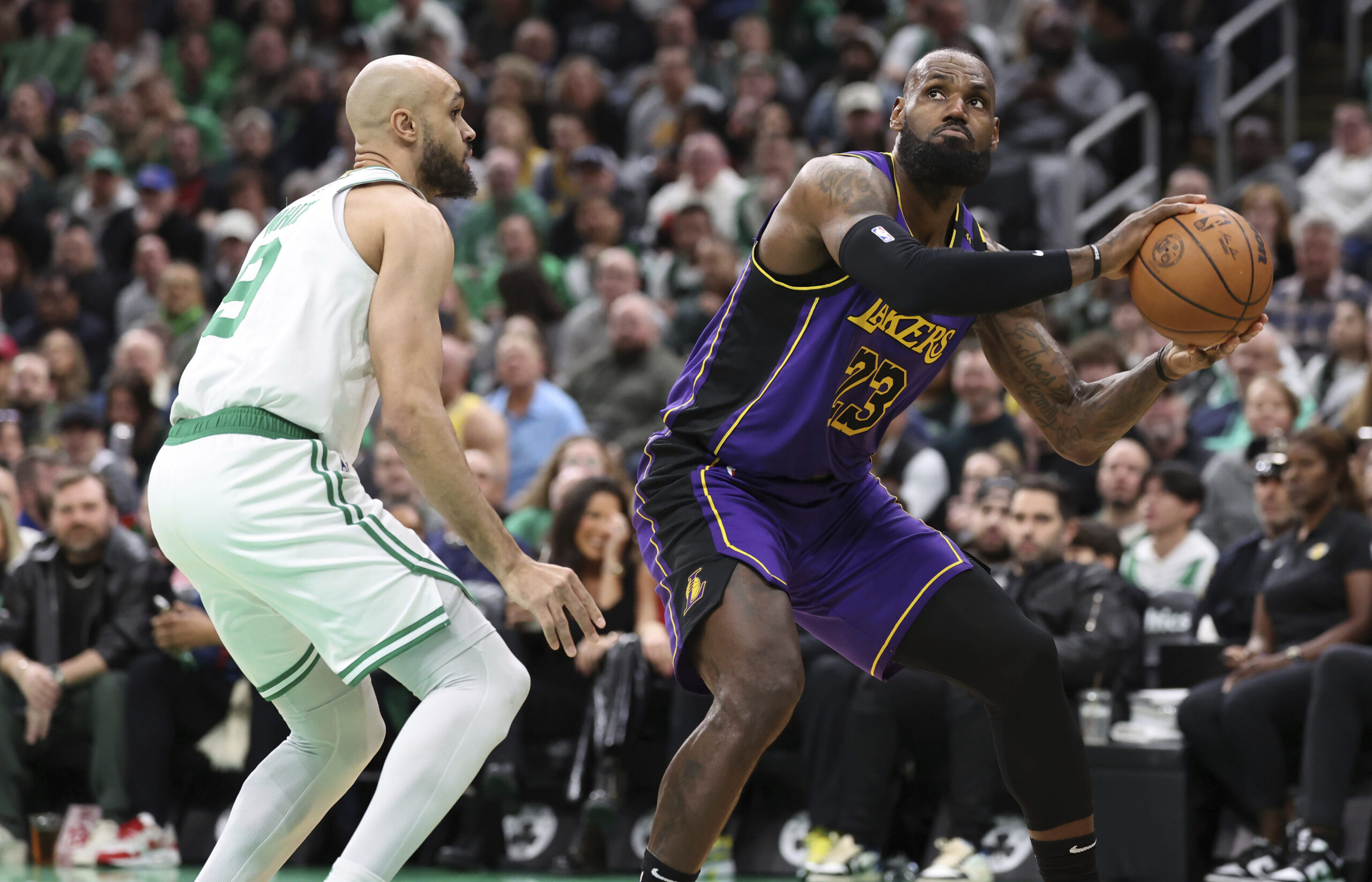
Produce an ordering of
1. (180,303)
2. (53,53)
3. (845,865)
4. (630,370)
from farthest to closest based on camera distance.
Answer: (53,53), (180,303), (630,370), (845,865)

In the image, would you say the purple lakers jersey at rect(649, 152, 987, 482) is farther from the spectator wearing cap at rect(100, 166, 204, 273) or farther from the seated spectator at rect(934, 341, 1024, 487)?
the spectator wearing cap at rect(100, 166, 204, 273)

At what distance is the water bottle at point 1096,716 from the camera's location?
7.08m

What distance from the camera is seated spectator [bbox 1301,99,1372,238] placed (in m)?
11.1

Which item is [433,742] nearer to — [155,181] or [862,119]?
[862,119]

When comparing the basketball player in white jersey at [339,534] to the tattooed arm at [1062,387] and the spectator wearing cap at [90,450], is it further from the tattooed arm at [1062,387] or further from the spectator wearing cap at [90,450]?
the spectator wearing cap at [90,450]

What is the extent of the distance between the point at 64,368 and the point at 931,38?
702 centimetres

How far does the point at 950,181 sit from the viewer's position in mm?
4289

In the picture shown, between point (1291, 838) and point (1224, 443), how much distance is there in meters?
3.44

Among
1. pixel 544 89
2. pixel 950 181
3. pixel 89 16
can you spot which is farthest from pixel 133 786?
pixel 89 16

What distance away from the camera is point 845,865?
6961 mm

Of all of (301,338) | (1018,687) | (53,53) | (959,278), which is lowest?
Result: (1018,687)

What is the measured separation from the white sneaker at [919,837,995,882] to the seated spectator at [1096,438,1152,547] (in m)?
2.35

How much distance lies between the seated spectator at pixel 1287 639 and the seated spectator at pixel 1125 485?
53.8 inches

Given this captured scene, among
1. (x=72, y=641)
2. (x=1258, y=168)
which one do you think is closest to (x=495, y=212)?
(x=72, y=641)
